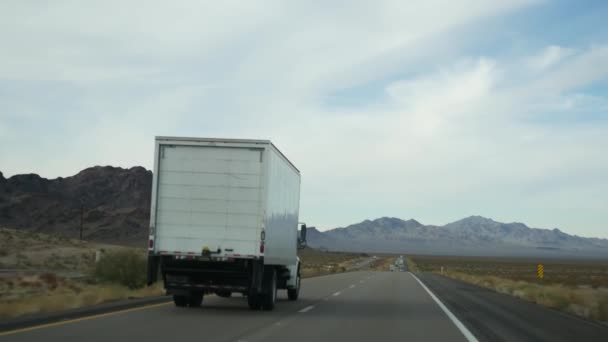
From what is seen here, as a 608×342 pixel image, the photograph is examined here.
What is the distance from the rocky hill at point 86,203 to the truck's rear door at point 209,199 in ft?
364

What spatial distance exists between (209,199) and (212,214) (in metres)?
0.37

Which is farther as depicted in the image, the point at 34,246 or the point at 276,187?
the point at 34,246

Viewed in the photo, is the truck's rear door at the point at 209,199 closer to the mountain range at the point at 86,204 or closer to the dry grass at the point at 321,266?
the dry grass at the point at 321,266

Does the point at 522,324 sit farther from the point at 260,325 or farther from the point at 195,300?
the point at 195,300

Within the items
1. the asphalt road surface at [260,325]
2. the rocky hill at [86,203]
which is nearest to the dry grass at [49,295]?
the asphalt road surface at [260,325]

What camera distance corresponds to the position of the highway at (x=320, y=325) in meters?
12.5

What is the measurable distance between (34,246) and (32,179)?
297 feet

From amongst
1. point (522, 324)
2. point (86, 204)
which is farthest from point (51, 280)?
point (86, 204)

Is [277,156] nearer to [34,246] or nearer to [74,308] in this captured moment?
[74,308]

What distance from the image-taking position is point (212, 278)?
16828 millimetres

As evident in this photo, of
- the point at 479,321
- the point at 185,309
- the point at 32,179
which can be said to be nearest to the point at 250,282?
the point at 185,309

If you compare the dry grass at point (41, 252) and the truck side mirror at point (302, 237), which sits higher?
the truck side mirror at point (302, 237)

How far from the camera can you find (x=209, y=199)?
16.8 metres

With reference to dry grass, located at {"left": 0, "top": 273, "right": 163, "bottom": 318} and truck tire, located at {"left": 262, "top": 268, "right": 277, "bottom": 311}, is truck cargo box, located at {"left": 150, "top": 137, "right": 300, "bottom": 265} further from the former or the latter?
dry grass, located at {"left": 0, "top": 273, "right": 163, "bottom": 318}
